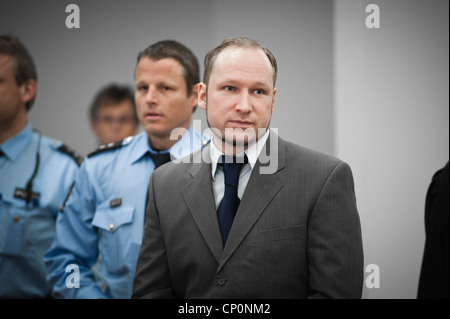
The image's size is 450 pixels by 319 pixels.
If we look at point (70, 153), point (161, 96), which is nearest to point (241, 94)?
point (161, 96)

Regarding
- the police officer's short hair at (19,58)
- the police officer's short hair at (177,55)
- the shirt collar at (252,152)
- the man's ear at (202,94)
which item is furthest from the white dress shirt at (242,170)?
the police officer's short hair at (19,58)

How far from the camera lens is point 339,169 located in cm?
139

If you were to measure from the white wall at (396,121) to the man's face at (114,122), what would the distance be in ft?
4.43

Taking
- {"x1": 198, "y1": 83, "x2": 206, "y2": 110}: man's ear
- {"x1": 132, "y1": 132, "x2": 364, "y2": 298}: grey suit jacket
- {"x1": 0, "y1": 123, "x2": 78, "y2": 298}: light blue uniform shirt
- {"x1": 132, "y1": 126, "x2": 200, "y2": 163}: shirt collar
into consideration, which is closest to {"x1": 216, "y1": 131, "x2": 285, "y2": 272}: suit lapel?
{"x1": 132, "y1": 132, "x2": 364, "y2": 298}: grey suit jacket

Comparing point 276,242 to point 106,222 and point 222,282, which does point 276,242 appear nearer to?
point 222,282

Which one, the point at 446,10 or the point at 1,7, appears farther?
the point at 1,7

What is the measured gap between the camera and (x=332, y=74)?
2.74 m

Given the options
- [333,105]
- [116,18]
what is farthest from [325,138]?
[116,18]

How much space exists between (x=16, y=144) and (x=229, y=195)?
60.6 inches

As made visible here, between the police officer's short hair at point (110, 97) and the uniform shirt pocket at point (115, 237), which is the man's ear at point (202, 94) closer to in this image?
the uniform shirt pocket at point (115, 237)

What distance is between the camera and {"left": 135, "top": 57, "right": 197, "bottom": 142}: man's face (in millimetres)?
2123

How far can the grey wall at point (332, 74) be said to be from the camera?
262 centimetres

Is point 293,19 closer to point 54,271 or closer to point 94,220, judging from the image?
point 94,220

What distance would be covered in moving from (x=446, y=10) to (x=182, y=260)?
2.20 m
